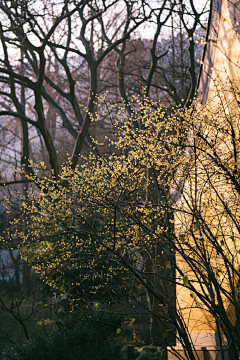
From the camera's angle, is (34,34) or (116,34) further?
(116,34)

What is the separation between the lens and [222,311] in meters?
2.46

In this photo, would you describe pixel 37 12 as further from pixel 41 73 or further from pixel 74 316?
pixel 74 316

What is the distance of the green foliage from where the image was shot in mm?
5352

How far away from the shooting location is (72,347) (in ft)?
18.2

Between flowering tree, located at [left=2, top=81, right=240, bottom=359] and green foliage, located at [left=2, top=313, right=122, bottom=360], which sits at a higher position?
flowering tree, located at [left=2, top=81, right=240, bottom=359]

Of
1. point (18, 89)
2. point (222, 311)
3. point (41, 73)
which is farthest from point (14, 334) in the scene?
point (18, 89)

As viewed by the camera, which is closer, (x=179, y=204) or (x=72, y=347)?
(x=179, y=204)

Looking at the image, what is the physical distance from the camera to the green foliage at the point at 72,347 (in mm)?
5352

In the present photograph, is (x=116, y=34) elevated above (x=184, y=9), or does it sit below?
above

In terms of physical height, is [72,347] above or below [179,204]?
below

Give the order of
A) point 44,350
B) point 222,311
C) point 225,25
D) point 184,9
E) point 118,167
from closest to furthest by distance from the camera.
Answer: point 222,311, point 118,167, point 225,25, point 44,350, point 184,9

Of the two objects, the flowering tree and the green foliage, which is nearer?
the flowering tree

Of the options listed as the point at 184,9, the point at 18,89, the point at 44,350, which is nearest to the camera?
the point at 44,350

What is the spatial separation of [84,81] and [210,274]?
40.2 feet
